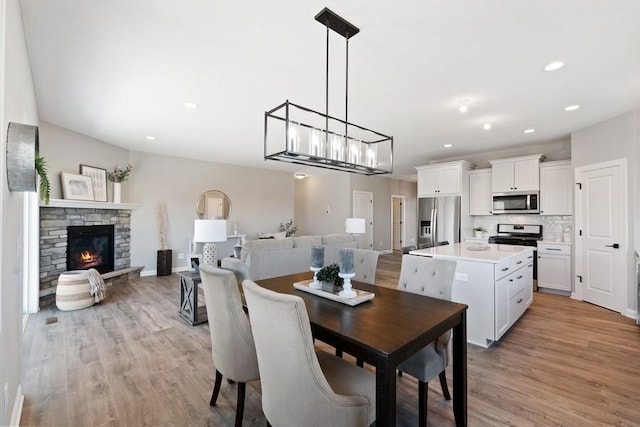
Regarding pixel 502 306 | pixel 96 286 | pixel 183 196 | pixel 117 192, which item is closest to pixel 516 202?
pixel 502 306

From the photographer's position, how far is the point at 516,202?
17.2 feet

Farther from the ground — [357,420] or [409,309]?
[409,309]

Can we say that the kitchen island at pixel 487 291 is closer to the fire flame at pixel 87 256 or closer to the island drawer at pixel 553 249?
the island drawer at pixel 553 249

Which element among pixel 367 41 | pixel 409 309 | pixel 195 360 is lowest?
pixel 195 360

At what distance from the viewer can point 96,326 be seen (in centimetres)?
329

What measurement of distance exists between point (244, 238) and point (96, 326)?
407 cm

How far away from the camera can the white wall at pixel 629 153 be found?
144 inches

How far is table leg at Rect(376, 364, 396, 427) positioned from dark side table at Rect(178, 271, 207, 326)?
277 cm

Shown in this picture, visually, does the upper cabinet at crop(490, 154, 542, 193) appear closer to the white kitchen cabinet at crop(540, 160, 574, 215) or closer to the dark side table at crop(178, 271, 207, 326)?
the white kitchen cabinet at crop(540, 160, 574, 215)

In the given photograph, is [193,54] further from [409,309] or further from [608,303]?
[608,303]

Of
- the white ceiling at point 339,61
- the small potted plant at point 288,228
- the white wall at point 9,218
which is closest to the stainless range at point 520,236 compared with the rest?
the white ceiling at point 339,61

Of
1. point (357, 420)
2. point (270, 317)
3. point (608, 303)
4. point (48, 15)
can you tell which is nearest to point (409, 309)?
point (357, 420)

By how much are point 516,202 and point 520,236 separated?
0.68 m

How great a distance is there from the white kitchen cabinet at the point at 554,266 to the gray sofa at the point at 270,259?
151 inches
